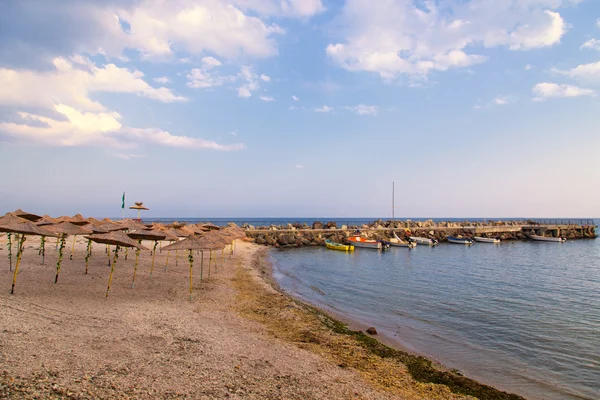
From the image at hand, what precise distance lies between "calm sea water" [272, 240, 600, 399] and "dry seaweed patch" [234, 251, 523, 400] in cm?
123

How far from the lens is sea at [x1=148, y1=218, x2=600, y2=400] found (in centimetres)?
1012

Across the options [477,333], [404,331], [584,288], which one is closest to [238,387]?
[404,331]

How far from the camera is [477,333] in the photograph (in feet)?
43.8

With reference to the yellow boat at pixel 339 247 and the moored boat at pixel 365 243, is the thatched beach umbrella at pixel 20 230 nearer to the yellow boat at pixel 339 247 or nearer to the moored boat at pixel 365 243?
the yellow boat at pixel 339 247

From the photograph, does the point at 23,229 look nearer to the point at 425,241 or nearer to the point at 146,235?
the point at 146,235

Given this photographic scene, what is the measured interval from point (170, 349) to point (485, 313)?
46.5 ft

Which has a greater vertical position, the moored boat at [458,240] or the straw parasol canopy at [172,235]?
the straw parasol canopy at [172,235]

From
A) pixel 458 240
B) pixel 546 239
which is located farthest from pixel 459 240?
pixel 546 239

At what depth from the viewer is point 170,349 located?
842 cm

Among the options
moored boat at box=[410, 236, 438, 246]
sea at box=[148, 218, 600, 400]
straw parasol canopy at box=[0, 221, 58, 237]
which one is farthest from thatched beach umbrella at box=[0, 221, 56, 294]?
moored boat at box=[410, 236, 438, 246]

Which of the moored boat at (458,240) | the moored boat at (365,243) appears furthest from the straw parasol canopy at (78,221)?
the moored boat at (458,240)

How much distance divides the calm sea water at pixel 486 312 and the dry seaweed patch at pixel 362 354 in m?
1.23

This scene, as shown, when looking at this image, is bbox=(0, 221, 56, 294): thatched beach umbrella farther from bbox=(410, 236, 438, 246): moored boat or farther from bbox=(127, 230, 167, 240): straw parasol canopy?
bbox=(410, 236, 438, 246): moored boat

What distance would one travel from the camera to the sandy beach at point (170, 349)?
6398mm
